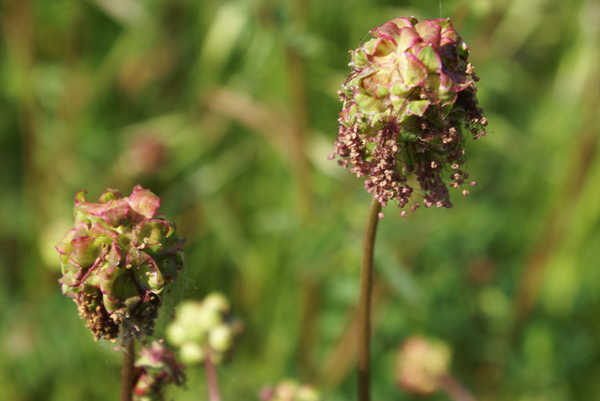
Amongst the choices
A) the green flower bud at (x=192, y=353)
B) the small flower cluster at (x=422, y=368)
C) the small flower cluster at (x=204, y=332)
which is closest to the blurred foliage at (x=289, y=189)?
the small flower cluster at (x=422, y=368)

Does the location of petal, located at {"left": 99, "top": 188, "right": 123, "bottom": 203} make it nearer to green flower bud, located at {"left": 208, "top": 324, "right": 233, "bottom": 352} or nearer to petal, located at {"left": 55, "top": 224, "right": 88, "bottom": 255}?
petal, located at {"left": 55, "top": 224, "right": 88, "bottom": 255}

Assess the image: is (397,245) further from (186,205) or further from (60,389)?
(60,389)

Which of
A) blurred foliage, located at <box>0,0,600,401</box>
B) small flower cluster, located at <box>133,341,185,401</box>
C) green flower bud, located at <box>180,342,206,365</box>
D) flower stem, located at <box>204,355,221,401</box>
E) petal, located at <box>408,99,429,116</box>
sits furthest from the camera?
blurred foliage, located at <box>0,0,600,401</box>

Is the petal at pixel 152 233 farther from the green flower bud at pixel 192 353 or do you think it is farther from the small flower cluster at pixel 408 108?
the green flower bud at pixel 192 353

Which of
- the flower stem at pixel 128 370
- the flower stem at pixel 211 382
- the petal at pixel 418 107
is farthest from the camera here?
the flower stem at pixel 211 382

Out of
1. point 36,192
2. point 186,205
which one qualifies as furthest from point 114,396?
point 36,192

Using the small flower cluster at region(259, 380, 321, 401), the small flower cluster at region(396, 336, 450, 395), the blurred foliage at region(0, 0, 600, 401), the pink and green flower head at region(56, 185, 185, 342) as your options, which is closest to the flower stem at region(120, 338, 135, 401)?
the pink and green flower head at region(56, 185, 185, 342)
